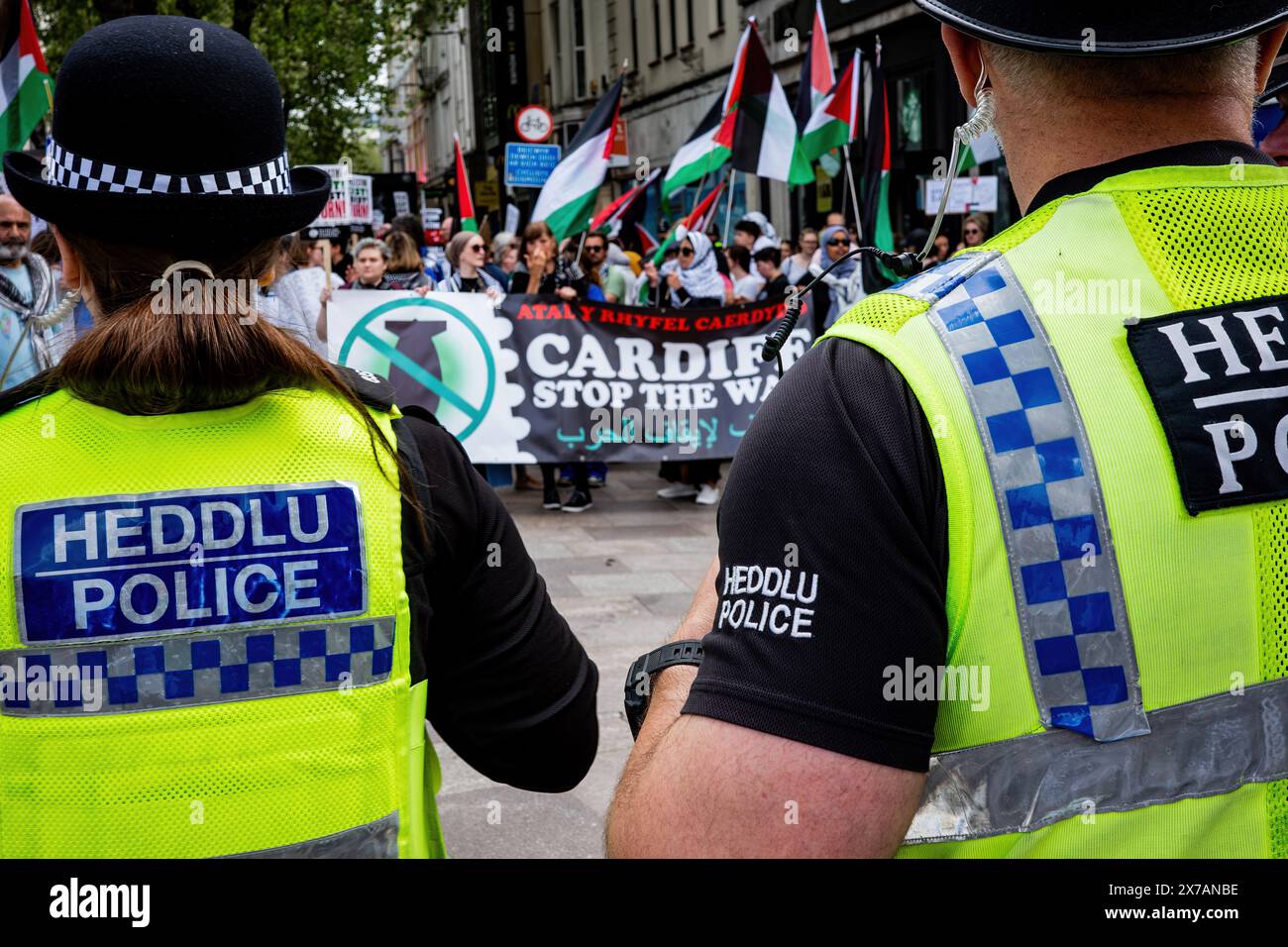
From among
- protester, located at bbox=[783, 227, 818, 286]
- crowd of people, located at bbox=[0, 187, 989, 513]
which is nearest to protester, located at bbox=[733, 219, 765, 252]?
crowd of people, located at bbox=[0, 187, 989, 513]

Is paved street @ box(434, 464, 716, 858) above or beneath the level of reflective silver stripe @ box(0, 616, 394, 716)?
beneath

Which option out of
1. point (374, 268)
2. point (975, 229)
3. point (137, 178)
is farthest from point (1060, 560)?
point (975, 229)

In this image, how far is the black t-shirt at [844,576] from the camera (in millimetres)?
1103

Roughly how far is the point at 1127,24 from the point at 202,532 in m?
1.14

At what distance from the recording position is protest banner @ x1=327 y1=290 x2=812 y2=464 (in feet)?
31.2

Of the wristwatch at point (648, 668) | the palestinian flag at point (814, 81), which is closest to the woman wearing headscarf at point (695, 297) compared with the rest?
the palestinian flag at point (814, 81)

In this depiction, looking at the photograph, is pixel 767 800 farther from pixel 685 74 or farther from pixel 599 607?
pixel 685 74

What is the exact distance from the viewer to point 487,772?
1.91 meters

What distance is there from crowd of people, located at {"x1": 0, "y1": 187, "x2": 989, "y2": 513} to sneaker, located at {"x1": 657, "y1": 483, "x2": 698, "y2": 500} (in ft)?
0.06

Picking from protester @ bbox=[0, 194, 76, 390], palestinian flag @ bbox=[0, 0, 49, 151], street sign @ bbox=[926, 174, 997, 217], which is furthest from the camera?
street sign @ bbox=[926, 174, 997, 217]

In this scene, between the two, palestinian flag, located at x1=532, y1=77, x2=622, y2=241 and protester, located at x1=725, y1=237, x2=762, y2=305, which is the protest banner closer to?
palestinian flag, located at x1=532, y1=77, x2=622, y2=241

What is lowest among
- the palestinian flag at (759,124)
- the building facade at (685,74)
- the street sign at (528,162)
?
the palestinian flag at (759,124)

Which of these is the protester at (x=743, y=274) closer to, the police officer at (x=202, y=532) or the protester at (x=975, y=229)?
the protester at (x=975, y=229)

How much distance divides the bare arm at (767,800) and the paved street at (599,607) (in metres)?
0.44
